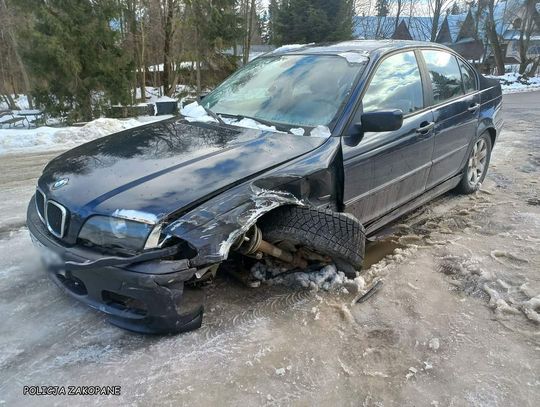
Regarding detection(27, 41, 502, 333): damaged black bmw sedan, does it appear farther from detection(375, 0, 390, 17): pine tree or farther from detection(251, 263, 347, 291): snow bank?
detection(375, 0, 390, 17): pine tree

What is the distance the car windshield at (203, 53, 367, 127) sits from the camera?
123 inches

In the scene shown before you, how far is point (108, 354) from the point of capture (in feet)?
7.66

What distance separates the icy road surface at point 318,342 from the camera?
212cm

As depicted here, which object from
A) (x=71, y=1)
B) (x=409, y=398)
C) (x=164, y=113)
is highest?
(x=71, y=1)

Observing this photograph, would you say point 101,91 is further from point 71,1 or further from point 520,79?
point 520,79

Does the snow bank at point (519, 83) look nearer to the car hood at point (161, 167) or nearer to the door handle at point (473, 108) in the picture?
the door handle at point (473, 108)

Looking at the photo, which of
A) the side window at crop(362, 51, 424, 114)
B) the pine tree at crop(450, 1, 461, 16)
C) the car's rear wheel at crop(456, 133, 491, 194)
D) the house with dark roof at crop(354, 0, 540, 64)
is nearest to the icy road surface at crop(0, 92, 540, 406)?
the side window at crop(362, 51, 424, 114)

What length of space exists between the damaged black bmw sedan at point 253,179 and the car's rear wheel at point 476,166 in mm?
745

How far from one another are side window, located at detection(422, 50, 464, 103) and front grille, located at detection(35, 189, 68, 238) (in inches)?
128

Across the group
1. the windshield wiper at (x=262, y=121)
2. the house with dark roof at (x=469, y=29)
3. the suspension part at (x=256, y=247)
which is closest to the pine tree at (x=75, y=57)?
the windshield wiper at (x=262, y=121)

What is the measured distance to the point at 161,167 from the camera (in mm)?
2477

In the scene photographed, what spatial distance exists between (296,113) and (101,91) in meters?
10.4

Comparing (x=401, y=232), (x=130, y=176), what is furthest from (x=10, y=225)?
(x=401, y=232)

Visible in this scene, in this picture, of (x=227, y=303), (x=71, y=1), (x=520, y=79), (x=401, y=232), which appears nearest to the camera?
(x=227, y=303)
